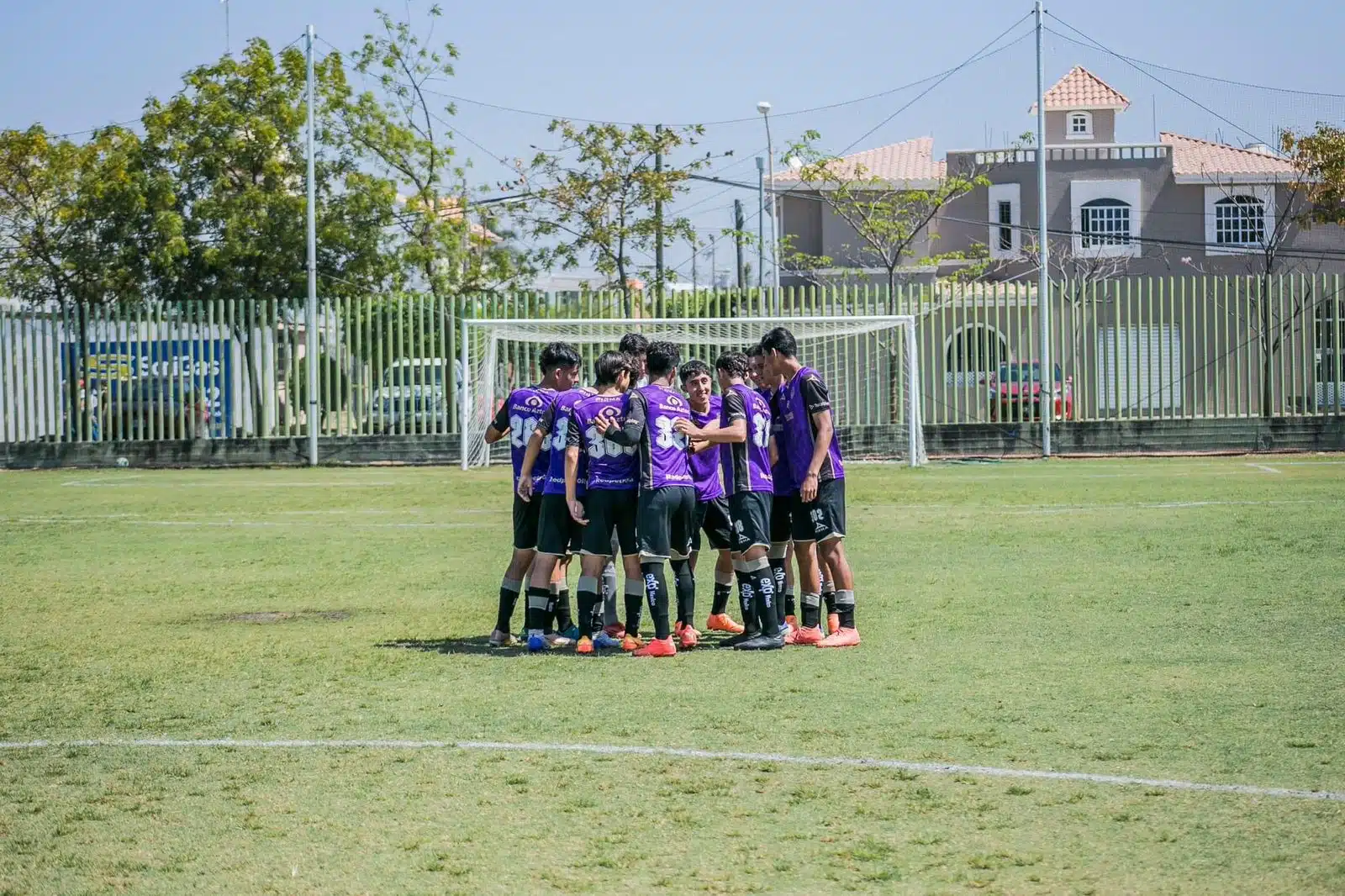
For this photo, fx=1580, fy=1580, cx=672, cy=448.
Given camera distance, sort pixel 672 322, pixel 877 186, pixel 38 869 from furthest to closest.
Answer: pixel 877 186
pixel 672 322
pixel 38 869

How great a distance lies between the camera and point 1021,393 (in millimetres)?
30594

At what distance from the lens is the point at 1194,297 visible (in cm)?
3114

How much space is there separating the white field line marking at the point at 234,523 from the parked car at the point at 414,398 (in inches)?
444

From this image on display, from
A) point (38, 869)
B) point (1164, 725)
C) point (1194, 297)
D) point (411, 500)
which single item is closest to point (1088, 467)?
point (1194, 297)

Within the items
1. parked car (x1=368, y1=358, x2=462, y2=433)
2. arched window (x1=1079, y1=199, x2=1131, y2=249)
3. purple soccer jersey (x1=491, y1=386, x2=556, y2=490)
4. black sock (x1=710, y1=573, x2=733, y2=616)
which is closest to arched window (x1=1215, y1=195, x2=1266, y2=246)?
arched window (x1=1079, y1=199, x2=1131, y2=249)

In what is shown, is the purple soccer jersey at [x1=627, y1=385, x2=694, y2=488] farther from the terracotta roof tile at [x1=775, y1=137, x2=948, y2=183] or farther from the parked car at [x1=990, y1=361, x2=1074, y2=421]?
the terracotta roof tile at [x1=775, y1=137, x2=948, y2=183]

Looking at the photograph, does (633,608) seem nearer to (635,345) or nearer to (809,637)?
(809,637)

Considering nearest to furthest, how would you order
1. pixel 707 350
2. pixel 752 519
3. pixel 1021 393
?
pixel 752 519, pixel 1021 393, pixel 707 350

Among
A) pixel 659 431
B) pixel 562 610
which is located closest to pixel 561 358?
pixel 659 431

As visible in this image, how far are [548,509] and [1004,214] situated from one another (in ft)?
145

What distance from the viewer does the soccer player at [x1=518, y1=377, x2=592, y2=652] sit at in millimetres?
9945

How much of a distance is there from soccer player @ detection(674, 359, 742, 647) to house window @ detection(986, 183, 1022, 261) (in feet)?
138

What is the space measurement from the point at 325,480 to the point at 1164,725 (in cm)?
2125

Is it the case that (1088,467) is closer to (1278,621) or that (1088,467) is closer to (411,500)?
(411,500)
